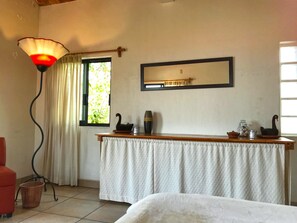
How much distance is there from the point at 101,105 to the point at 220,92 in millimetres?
1915

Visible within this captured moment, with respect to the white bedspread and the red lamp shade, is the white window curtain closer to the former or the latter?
the red lamp shade

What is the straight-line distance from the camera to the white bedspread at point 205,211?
96 centimetres

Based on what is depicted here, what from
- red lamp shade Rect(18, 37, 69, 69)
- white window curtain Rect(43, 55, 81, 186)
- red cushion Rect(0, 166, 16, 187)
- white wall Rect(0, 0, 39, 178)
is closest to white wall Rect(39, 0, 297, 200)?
white window curtain Rect(43, 55, 81, 186)

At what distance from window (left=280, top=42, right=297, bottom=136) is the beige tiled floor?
2374 mm

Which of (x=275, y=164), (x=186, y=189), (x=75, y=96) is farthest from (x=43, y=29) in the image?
(x=275, y=164)

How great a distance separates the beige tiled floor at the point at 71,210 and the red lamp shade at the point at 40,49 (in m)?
1.85

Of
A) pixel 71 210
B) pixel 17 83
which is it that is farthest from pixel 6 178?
pixel 17 83

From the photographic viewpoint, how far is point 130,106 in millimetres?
3457

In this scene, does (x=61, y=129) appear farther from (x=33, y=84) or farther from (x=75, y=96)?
(x=33, y=84)

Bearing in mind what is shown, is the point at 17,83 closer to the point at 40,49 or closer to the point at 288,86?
the point at 40,49

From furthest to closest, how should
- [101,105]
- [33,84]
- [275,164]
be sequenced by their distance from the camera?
[33,84], [101,105], [275,164]

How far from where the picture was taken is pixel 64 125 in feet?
12.0

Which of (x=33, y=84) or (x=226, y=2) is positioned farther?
(x=33, y=84)

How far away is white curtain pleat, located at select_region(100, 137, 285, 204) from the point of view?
2373 mm
